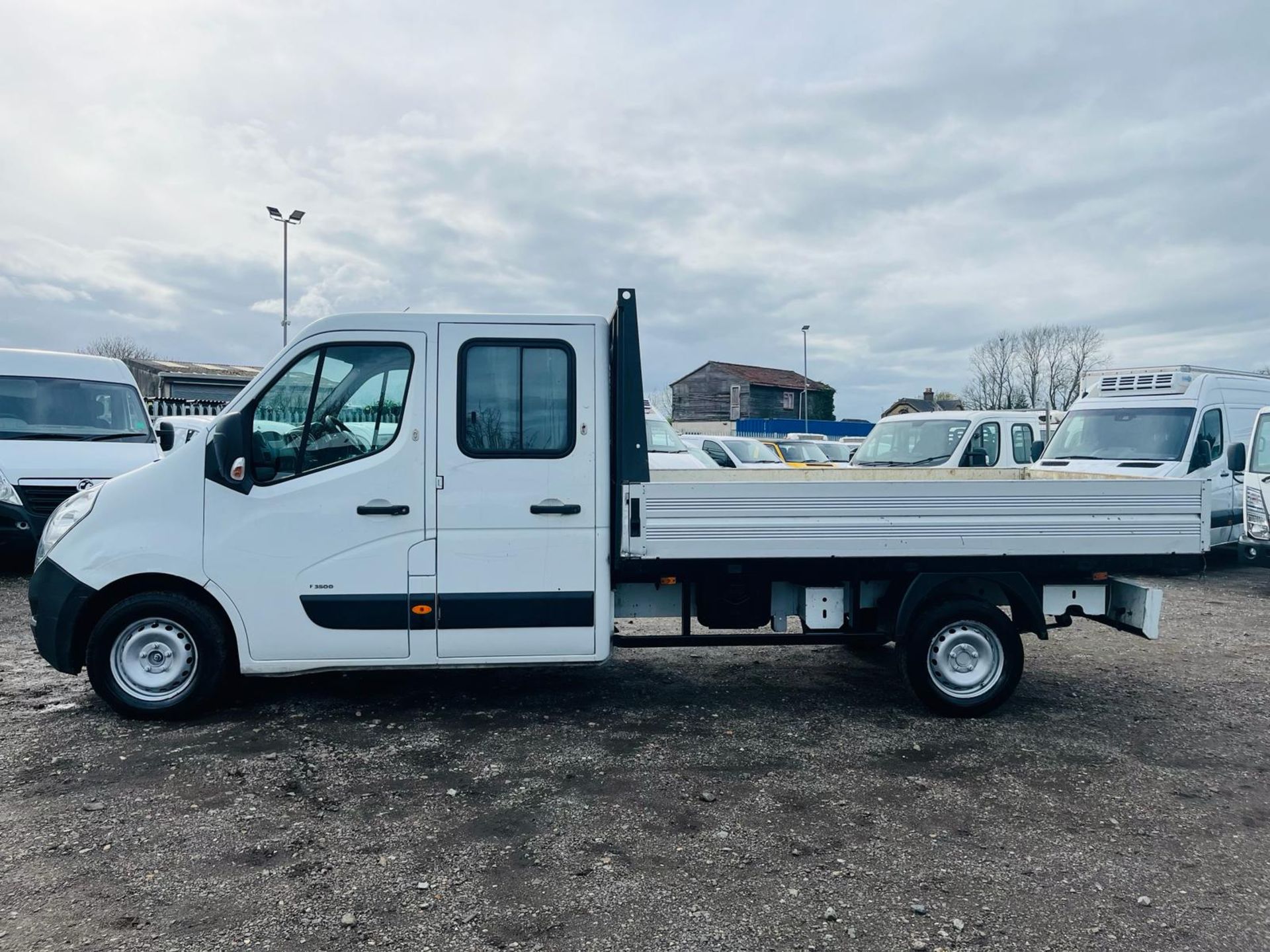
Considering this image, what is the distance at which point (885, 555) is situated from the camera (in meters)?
5.28

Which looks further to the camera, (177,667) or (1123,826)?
(177,667)

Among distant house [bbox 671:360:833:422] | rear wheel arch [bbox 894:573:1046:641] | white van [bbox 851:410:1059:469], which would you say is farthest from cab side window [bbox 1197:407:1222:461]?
distant house [bbox 671:360:833:422]

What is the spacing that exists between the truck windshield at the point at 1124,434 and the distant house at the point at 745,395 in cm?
4770

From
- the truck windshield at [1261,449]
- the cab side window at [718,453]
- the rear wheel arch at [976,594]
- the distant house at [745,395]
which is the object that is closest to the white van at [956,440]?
the truck windshield at [1261,449]

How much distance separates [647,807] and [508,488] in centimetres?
195

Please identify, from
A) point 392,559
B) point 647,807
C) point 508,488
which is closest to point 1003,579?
point 647,807

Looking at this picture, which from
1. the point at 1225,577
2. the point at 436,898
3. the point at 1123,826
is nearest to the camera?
the point at 436,898

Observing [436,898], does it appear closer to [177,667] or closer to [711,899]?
[711,899]

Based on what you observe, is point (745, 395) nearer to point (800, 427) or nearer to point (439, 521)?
point (800, 427)

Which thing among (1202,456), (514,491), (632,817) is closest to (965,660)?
(632,817)

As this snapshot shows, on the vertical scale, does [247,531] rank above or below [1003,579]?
above

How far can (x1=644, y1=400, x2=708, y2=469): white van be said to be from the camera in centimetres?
1173

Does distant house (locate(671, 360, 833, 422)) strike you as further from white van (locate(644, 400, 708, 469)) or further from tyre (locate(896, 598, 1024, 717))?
tyre (locate(896, 598, 1024, 717))

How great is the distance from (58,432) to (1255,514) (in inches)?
547
